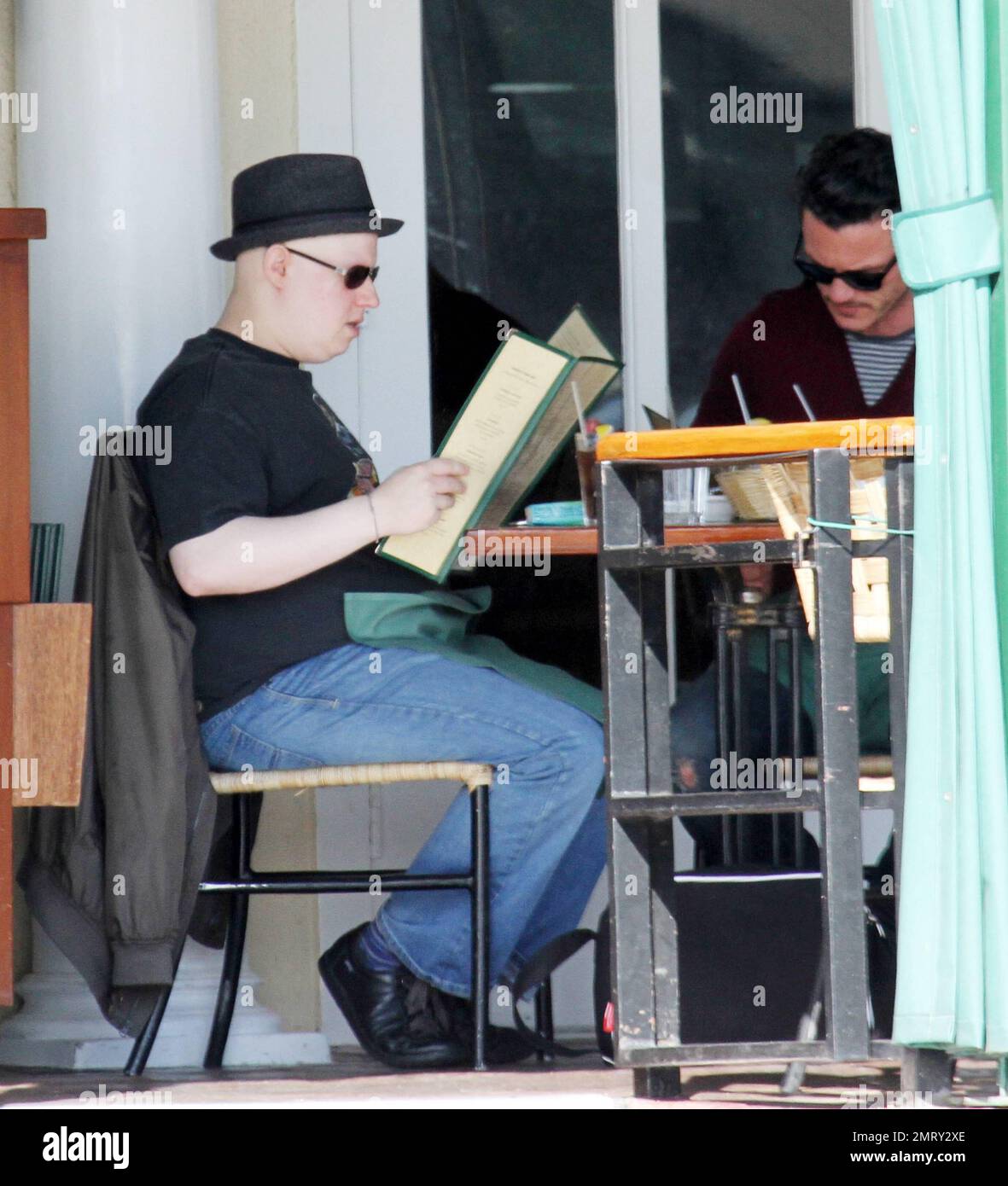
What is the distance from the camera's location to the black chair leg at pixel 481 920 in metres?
3.24

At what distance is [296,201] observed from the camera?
135 inches

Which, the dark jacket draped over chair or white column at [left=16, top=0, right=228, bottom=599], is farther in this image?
white column at [left=16, top=0, right=228, bottom=599]

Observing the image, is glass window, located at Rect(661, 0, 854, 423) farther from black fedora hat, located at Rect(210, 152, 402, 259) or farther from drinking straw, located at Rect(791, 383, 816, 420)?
black fedora hat, located at Rect(210, 152, 402, 259)

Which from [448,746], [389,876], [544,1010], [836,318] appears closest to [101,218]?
[448,746]

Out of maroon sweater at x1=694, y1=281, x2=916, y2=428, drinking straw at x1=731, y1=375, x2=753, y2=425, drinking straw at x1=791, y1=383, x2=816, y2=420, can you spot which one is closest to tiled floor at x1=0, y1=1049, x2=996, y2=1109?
drinking straw at x1=731, y1=375, x2=753, y2=425

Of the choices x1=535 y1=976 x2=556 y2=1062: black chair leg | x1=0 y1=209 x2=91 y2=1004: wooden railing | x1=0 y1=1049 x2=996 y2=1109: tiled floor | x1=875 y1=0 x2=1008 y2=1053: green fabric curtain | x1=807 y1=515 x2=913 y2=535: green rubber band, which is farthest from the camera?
x1=535 y1=976 x2=556 y2=1062: black chair leg

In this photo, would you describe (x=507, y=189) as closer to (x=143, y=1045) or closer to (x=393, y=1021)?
(x=393, y=1021)

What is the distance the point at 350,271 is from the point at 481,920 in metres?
1.18

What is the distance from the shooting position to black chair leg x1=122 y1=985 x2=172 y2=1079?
3.36 metres

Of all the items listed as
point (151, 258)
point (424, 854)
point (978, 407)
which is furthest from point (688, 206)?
point (978, 407)

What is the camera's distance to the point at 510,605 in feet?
14.0

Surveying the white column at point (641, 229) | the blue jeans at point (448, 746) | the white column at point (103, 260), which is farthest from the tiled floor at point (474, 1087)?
the white column at point (641, 229)

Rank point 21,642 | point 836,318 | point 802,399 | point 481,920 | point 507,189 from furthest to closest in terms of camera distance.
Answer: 1. point 507,189
2. point 836,318
3. point 802,399
4. point 481,920
5. point 21,642

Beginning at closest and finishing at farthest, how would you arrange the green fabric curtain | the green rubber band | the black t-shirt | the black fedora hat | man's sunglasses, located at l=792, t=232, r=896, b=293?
the green fabric curtain, the green rubber band, the black t-shirt, the black fedora hat, man's sunglasses, located at l=792, t=232, r=896, b=293
